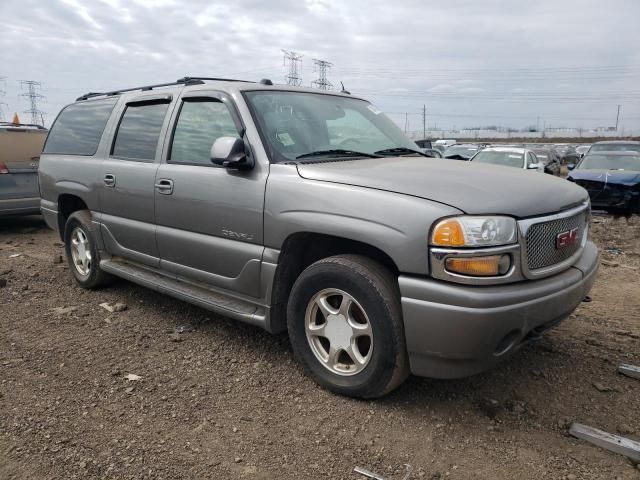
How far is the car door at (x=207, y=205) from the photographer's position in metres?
3.23

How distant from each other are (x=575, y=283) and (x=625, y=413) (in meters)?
0.77

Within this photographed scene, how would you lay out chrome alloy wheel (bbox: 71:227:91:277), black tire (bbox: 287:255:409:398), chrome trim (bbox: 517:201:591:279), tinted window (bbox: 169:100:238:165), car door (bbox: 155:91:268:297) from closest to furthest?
1. chrome trim (bbox: 517:201:591:279)
2. black tire (bbox: 287:255:409:398)
3. car door (bbox: 155:91:268:297)
4. tinted window (bbox: 169:100:238:165)
5. chrome alloy wheel (bbox: 71:227:91:277)

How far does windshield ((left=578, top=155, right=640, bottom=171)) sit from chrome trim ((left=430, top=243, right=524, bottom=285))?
955 cm

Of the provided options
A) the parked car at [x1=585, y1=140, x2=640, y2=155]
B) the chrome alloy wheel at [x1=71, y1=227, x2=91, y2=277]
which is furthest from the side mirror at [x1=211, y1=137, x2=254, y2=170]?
the parked car at [x1=585, y1=140, x2=640, y2=155]

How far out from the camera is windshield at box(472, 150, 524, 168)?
12570mm

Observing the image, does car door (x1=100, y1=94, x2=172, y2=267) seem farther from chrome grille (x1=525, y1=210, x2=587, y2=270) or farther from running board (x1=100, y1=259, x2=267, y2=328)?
chrome grille (x1=525, y1=210, x2=587, y2=270)

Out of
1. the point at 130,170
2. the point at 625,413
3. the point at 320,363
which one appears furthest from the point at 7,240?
the point at 625,413

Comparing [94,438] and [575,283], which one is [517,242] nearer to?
[575,283]

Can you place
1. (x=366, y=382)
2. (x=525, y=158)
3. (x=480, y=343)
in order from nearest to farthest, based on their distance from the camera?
(x=480, y=343) → (x=366, y=382) → (x=525, y=158)

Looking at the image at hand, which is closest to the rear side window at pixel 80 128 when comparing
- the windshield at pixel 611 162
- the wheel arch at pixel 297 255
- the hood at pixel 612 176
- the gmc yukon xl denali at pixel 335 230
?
the gmc yukon xl denali at pixel 335 230

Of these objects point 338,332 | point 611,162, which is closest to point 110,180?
point 338,332

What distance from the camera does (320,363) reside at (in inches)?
119

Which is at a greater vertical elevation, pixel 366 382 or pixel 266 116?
pixel 266 116

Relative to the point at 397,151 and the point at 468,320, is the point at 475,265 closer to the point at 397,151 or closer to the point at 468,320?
the point at 468,320
